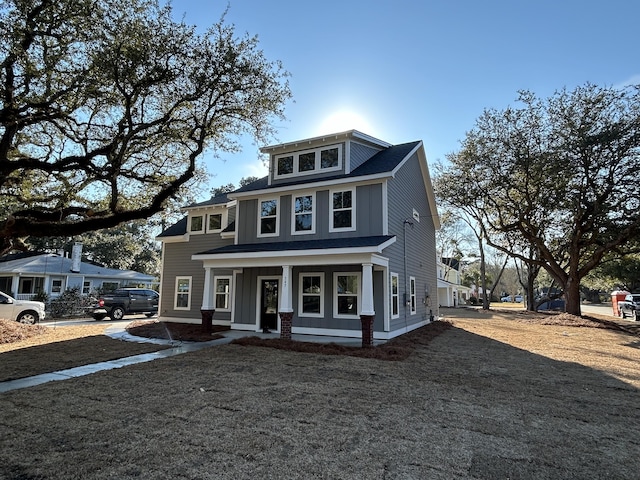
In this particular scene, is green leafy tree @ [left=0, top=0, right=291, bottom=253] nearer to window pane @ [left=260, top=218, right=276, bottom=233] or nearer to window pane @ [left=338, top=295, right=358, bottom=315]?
window pane @ [left=260, top=218, right=276, bottom=233]

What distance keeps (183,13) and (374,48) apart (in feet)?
19.8

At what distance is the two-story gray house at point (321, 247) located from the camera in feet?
38.4

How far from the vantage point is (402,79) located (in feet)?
42.4

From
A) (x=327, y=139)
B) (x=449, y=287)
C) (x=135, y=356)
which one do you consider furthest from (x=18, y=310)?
(x=449, y=287)

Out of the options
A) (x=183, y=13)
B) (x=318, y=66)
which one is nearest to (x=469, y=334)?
(x=318, y=66)

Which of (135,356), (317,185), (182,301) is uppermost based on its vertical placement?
(317,185)

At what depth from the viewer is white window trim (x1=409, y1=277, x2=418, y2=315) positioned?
48.3 ft

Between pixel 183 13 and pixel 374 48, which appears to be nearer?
pixel 183 13

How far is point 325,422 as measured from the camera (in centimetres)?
480

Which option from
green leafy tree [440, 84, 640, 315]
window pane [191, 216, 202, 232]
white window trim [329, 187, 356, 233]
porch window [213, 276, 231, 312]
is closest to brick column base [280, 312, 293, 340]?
white window trim [329, 187, 356, 233]

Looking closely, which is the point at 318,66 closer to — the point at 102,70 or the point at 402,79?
the point at 402,79

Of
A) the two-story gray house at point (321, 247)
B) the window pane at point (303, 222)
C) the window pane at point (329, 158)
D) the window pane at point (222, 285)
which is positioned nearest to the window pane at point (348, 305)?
the two-story gray house at point (321, 247)

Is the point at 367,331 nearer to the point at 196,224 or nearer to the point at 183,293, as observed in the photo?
the point at 183,293

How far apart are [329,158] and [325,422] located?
10854 millimetres
